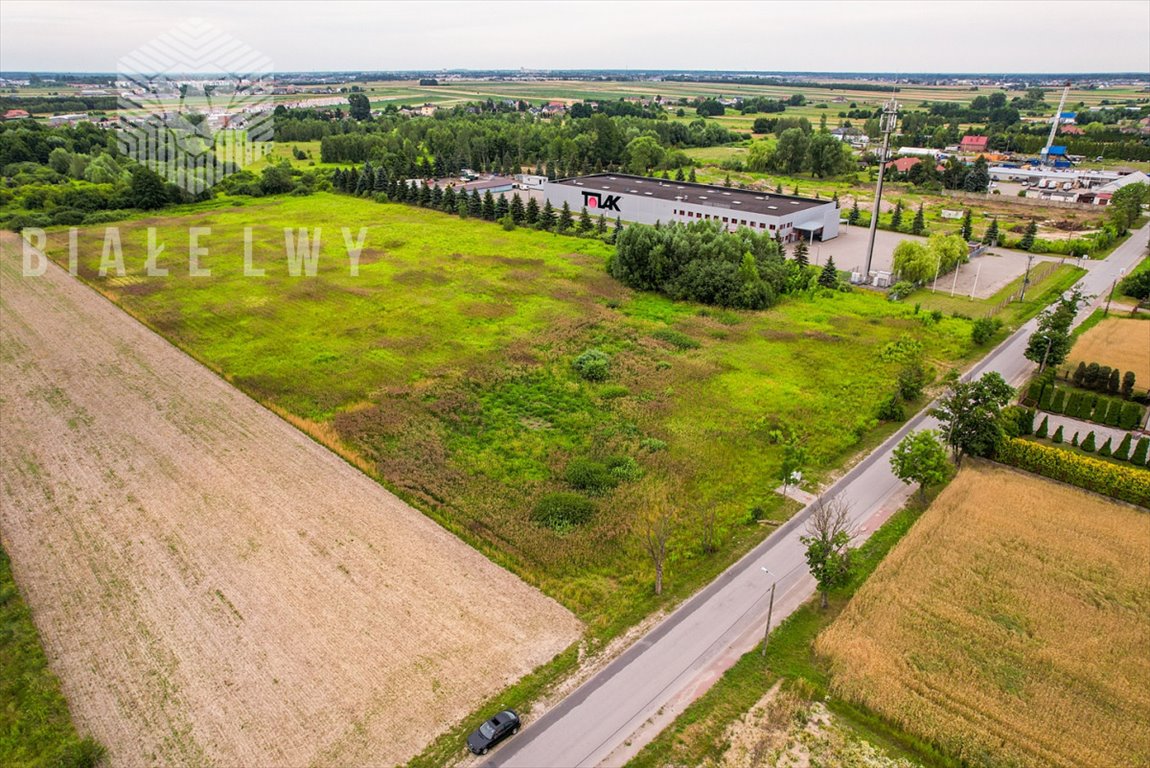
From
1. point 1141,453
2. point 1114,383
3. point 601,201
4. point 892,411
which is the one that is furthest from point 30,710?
point 601,201

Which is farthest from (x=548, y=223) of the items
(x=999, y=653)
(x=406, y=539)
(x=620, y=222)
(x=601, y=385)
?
(x=999, y=653)

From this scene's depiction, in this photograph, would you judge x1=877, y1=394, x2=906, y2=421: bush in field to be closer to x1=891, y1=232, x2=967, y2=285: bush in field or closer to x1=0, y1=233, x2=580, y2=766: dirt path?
x1=0, y1=233, x2=580, y2=766: dirt path

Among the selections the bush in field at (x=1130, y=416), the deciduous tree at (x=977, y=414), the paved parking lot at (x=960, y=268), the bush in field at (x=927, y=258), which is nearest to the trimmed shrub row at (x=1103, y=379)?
the bush in field at (x=1130, y=416)

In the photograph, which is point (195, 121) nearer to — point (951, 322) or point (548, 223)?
point (548, 223)

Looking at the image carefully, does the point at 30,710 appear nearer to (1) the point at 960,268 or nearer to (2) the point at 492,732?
(2) the point at 492,732

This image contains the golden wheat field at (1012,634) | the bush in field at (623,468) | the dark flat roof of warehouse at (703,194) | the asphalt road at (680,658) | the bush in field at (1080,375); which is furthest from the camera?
the dark flat roof of warehouse at (703,194)

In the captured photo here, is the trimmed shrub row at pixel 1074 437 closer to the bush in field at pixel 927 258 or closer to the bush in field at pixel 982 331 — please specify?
the bush in field at pixel 982 331

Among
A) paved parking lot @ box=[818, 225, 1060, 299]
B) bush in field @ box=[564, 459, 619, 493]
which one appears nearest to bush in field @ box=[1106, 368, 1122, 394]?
paved parking lot @ box=[818, 225, 1060, 299]

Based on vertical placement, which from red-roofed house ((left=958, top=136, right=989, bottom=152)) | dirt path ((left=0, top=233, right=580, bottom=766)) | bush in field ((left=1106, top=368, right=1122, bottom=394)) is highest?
red-roofed house ((left=958, top=136, right=989, bottom=152))
